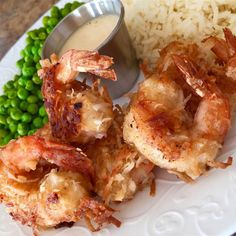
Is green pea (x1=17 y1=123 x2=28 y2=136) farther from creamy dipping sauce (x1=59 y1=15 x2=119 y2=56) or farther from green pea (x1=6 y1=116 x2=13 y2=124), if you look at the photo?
creamy dipping sauce (x1=59 y1=15 x2=119 y2=56)

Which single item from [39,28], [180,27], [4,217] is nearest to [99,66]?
[180,27]

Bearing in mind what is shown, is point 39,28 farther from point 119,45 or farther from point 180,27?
point 180,27

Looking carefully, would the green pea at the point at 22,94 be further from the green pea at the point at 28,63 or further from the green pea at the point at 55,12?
the green pea at the point at 55,12

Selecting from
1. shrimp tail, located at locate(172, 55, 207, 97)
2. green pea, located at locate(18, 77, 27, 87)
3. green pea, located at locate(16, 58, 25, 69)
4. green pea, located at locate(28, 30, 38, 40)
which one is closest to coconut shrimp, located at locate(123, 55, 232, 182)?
shrimp tail, located at locate(172, 55, 207, 97)

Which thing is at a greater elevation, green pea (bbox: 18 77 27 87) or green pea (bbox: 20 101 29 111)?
green pea (bbox: 18 77 27 87)

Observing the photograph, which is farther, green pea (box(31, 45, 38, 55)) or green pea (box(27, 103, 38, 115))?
green pea (box(31, 45, 38, 55))

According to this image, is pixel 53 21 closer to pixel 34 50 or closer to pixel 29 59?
pixel 34 50

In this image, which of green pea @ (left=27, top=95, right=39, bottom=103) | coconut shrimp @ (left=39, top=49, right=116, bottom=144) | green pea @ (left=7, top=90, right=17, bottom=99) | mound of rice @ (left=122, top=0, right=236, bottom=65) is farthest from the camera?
green pea @ (left=7, top=90, right=17, bottom=99)

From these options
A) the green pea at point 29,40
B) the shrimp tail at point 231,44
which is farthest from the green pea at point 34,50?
the shrimp tail at point 231,44
